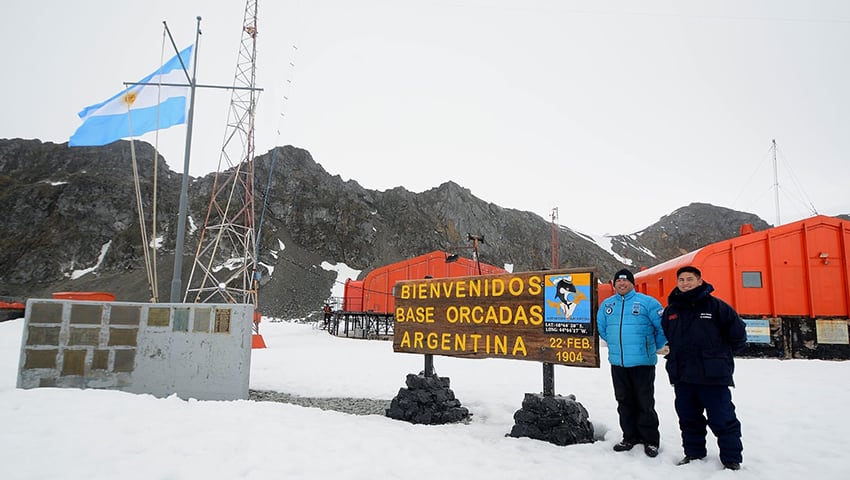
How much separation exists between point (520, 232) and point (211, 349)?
3555 inches

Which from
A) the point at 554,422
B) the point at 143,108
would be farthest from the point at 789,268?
the point at 143,108

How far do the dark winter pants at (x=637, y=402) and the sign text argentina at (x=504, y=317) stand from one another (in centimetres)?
34

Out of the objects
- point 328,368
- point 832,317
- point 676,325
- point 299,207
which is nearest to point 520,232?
point 299,207

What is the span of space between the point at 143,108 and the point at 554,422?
12.4 m

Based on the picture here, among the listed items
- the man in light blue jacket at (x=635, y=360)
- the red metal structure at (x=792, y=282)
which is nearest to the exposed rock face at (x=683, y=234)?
the red metal structure at (x=792, y=282)

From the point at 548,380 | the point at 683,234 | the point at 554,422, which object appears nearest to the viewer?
the point at 554,422

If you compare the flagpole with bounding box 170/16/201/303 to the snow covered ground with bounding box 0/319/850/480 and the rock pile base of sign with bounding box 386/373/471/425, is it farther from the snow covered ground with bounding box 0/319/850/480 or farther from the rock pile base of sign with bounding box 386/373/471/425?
the rock pile base of sign with bounding box 386/373/471/425

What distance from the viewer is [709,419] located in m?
4.30

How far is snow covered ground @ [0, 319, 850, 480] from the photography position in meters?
4.09

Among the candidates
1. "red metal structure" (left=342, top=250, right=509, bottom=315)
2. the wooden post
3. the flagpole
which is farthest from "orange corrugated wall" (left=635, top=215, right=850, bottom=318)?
the flagpole

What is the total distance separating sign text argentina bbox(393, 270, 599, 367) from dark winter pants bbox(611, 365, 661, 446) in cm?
34

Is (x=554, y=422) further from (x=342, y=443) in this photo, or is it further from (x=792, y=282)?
(x=792, y=282)

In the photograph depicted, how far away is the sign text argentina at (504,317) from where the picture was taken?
213 inches

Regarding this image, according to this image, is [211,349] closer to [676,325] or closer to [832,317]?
[676,325]
